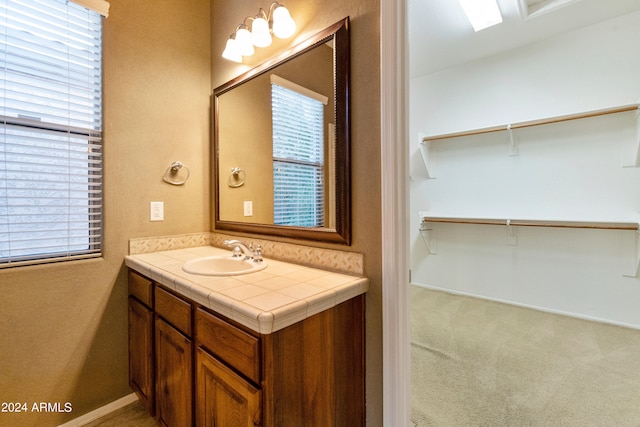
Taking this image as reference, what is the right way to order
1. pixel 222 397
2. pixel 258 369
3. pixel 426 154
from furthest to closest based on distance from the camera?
1. pixel 426 154
2. pixel 222 397
3. pixel 258 369

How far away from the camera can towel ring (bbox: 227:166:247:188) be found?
186 cm

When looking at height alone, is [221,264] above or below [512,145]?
below

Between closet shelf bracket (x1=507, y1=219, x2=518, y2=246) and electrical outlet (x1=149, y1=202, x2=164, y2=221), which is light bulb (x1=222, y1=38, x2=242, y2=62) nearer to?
electrical outlet (x1=149, y1=202, x2=164, y2=221)

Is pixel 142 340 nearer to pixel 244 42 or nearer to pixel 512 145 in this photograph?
pixel 244 42

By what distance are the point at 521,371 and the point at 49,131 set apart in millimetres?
3134

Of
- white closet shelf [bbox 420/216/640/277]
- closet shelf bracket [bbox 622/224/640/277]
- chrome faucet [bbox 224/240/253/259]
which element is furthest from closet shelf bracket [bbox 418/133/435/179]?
chrome faucet [bbox 224/240/253/259]

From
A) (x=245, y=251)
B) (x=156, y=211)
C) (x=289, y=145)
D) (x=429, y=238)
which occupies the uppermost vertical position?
(x=289, y=145)

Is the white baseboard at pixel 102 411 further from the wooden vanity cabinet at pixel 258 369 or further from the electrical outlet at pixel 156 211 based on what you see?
the electrical outlet at pixel 156 211

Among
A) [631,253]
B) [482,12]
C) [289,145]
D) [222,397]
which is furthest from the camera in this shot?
[631,253]

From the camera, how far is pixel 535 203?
2834 mm

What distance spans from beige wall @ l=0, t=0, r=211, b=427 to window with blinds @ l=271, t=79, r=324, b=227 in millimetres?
729

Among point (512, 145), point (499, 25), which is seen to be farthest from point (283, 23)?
point (512, 145)

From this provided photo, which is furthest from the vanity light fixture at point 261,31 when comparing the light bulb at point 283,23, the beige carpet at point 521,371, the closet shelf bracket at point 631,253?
the closet shelf bracket at point 631,253

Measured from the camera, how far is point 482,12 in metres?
2.34
